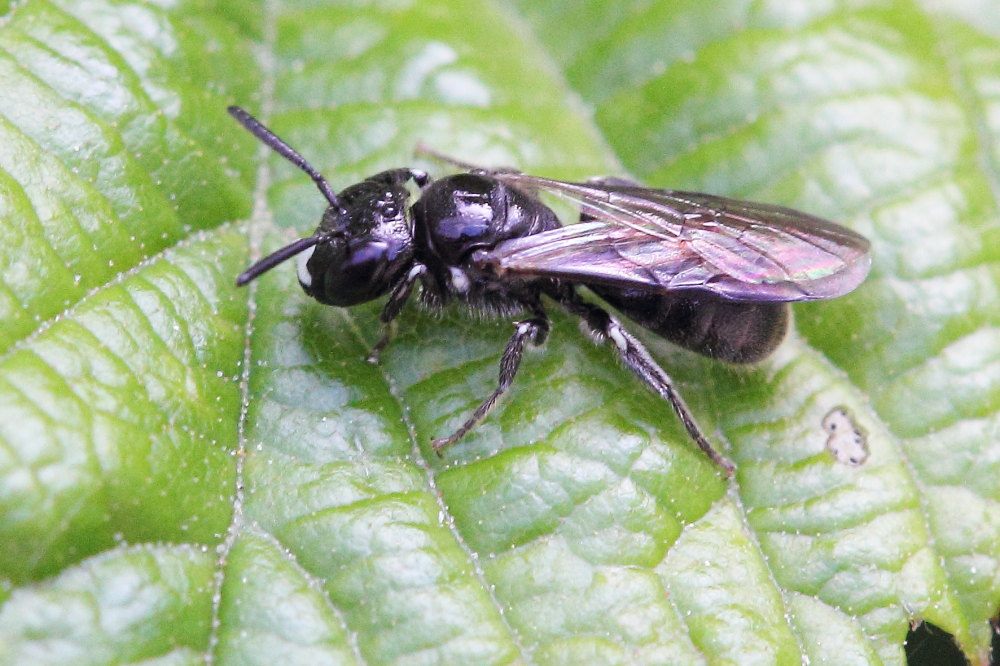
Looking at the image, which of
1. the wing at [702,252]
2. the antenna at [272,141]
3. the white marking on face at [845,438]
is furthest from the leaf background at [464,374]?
the wing at [702,252]

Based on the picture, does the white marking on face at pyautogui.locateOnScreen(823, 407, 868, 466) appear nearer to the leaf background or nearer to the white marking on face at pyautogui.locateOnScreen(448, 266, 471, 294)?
the leaf background

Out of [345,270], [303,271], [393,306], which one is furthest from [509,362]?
[303,271]

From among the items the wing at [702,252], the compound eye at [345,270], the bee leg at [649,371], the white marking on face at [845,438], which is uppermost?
the compound eye at [345,270]

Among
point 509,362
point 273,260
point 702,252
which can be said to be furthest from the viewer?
point 702,252

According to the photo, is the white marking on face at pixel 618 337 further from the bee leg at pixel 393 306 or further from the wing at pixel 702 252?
the bee leg at pixel 393 306

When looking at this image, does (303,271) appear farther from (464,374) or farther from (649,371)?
(649,371)

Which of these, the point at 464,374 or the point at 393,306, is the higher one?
the point at 393,306

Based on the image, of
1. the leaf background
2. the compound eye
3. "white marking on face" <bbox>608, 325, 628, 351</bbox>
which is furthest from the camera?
"white marking on face" <bbox>608, 325, 628, 351</bbox>

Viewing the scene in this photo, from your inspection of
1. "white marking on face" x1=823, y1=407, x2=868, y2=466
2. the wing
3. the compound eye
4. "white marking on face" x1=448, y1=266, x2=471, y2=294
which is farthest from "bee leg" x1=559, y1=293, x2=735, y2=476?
the compound eye
